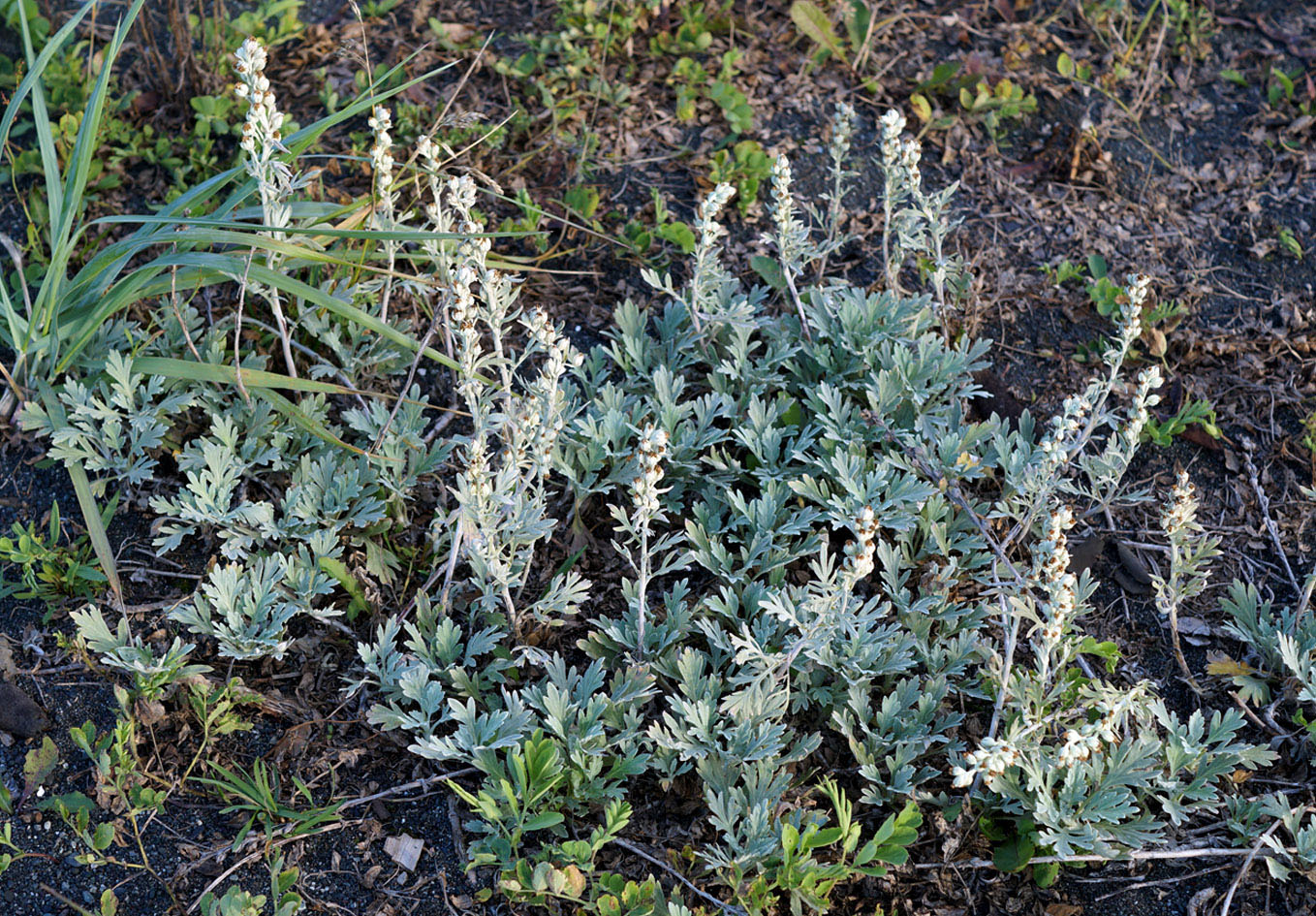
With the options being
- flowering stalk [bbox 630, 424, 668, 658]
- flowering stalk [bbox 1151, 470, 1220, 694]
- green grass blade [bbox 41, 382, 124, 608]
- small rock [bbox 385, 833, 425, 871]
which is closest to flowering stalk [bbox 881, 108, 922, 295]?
flowering stalk [bbox 1151, 470, 1220, 694]

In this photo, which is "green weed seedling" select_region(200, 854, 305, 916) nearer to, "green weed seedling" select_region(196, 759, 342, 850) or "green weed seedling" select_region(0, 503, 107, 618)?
"green weed seedling" select_region(196, 759, 342, 850)

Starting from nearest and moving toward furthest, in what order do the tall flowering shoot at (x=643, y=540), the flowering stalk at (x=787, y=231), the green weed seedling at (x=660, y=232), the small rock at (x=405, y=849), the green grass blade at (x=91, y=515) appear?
the tall flowering shoot at (x=643, y=540)
the small rock at (x=405, y=849)
the green grass blade at (x=91, y=515)
the flowering stalk at (x=787, y=231)
the green weed seedling at (x=660, y=232)

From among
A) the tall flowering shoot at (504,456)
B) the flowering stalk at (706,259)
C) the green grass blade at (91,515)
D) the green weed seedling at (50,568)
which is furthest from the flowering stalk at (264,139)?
the flowering stalk at (706,259)

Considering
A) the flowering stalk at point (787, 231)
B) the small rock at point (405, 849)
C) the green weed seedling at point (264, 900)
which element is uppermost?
the flowering stalk at point (787, 231)

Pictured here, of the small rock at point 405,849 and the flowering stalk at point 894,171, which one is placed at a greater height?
the flowering stalk at point 894,171

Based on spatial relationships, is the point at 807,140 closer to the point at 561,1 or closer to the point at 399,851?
the point at 561,1

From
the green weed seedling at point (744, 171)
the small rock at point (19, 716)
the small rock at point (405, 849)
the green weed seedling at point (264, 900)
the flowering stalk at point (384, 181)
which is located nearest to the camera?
the green weed seedling at point (264, 900)

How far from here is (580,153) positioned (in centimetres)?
427

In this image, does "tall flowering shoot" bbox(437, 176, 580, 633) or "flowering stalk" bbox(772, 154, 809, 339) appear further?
"flowering stalk" bbox(772, 154, 809, 339)

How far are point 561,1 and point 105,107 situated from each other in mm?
1852

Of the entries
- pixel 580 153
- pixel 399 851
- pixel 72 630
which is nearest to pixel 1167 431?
pixel 580 153

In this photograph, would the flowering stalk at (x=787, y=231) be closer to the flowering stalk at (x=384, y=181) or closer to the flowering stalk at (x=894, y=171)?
the flowering stalk at (x=894, y=171)

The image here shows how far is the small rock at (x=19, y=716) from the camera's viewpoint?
108 inches

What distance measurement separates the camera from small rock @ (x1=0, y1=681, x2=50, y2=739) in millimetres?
2746
